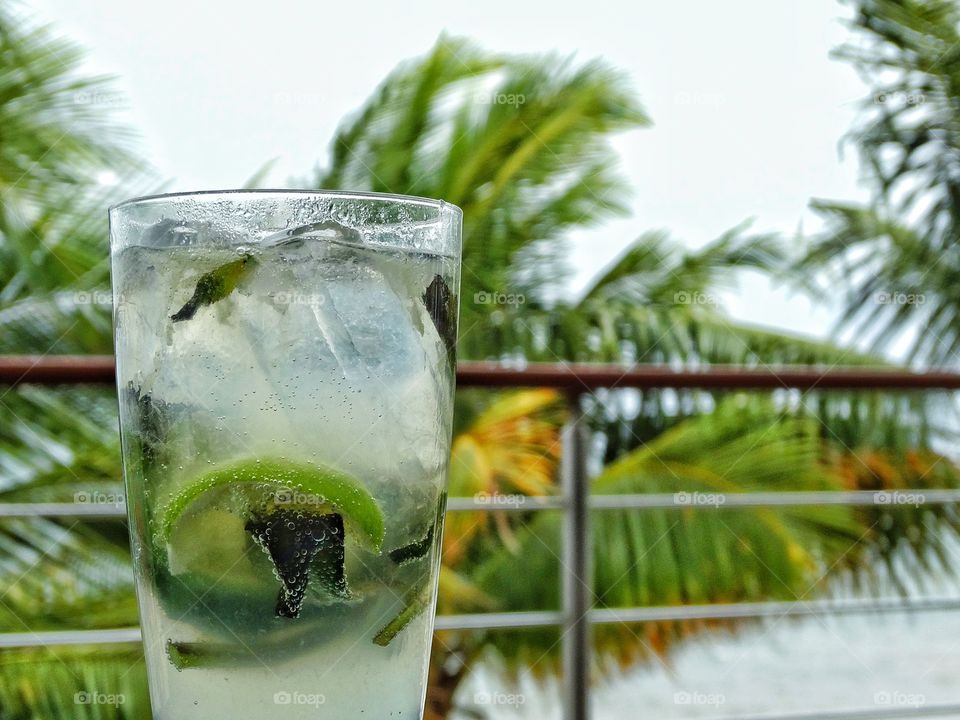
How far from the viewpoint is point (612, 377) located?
1739 mm

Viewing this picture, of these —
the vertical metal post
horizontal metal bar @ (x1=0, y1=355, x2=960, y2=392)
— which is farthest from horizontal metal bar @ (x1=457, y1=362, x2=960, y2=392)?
the vertical metal post

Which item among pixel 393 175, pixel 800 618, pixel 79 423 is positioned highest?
pixel 393 175

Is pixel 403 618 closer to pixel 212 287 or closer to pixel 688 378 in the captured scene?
pixel 212 287

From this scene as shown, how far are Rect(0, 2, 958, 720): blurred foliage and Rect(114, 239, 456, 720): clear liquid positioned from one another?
12.4 ft

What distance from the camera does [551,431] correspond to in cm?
536

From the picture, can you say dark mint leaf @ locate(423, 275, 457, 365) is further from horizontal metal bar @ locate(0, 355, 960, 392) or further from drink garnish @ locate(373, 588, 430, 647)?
horizontal metal bar @ locate(0, 355, 960, 392)

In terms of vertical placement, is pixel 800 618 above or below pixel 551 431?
below

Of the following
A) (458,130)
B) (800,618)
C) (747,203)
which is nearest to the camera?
(458,130)

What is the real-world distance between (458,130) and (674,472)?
2193mm

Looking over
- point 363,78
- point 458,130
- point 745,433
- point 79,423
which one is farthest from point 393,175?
point 363,78

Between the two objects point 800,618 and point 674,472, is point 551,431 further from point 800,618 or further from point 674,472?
point 800,618

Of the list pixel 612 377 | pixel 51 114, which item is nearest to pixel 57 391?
pixel 51 114

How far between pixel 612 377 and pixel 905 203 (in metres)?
6.77

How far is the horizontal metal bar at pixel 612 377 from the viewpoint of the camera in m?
1.51
